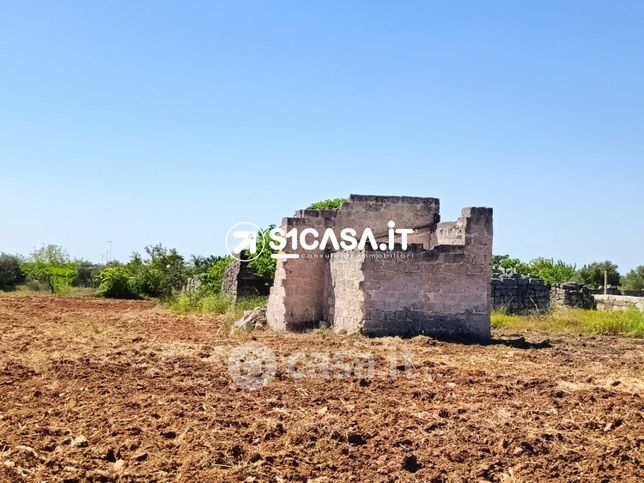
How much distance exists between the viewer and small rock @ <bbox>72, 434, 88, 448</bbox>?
5.58 meters

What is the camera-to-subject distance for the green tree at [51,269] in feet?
120

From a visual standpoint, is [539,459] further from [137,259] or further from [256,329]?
[137,259]

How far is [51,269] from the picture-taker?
120ft

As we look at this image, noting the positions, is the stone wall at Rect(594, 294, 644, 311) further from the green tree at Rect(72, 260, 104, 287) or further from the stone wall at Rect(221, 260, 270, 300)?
the green tree at Rect(72, 260, 104, 287)

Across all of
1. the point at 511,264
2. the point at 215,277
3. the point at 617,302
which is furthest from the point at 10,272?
the point at 617,302

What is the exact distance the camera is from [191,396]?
24.1ft

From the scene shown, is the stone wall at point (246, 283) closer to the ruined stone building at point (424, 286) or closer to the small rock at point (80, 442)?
the ruined stone building at point (424, 286)

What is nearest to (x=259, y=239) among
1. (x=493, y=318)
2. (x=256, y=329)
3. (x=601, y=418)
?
Answer: (x=256, y=329)

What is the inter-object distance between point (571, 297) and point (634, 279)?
1932cm

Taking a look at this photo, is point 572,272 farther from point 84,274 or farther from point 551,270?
point 84,274

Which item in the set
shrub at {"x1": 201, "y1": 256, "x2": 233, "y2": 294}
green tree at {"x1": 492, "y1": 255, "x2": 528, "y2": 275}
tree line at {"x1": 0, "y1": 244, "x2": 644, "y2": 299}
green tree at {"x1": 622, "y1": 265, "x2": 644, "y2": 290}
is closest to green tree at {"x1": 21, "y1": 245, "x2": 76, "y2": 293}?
tree line at {"x1": 0, "y1": 244, "x2": 644, "y2": 299}

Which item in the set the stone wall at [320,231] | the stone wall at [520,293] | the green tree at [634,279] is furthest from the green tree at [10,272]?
the green tree at [634,279]

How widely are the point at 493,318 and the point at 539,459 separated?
39.0 ft

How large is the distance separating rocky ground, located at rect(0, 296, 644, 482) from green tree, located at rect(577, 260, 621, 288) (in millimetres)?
24377
